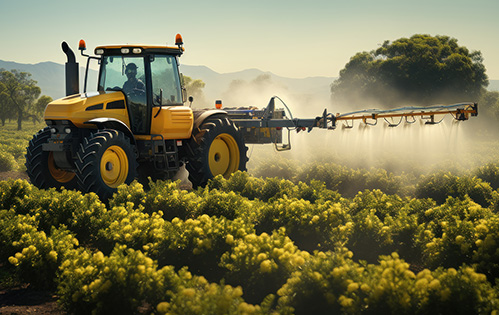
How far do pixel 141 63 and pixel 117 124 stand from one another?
4.87 feet

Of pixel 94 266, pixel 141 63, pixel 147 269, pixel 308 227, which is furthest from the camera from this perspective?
pixel 141 63

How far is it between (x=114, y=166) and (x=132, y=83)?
6.38 ft

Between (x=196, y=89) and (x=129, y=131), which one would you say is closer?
(x=129, y=131)

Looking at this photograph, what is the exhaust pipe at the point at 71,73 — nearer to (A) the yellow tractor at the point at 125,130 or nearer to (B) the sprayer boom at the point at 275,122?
(A) the yellow tractor at the point at 125,130

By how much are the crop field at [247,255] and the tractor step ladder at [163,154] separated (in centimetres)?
134

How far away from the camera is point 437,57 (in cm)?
4450

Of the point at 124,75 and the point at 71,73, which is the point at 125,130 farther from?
the point at 71,73

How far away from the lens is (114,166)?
907 centimetres

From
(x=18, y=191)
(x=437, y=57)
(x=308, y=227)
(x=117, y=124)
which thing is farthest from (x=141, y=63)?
(x=437, y=57)

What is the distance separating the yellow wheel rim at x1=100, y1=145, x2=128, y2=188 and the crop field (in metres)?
0.45

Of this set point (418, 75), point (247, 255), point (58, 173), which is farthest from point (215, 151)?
point (418, 75)

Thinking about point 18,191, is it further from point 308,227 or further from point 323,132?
point 323,132

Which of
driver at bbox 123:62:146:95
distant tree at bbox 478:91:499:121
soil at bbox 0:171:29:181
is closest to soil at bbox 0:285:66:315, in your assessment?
driver at bbox 123:62:146:95

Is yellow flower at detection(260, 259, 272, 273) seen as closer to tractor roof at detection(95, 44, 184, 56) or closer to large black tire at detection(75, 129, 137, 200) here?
large black tire at detection(75, 129, 137, 200)
